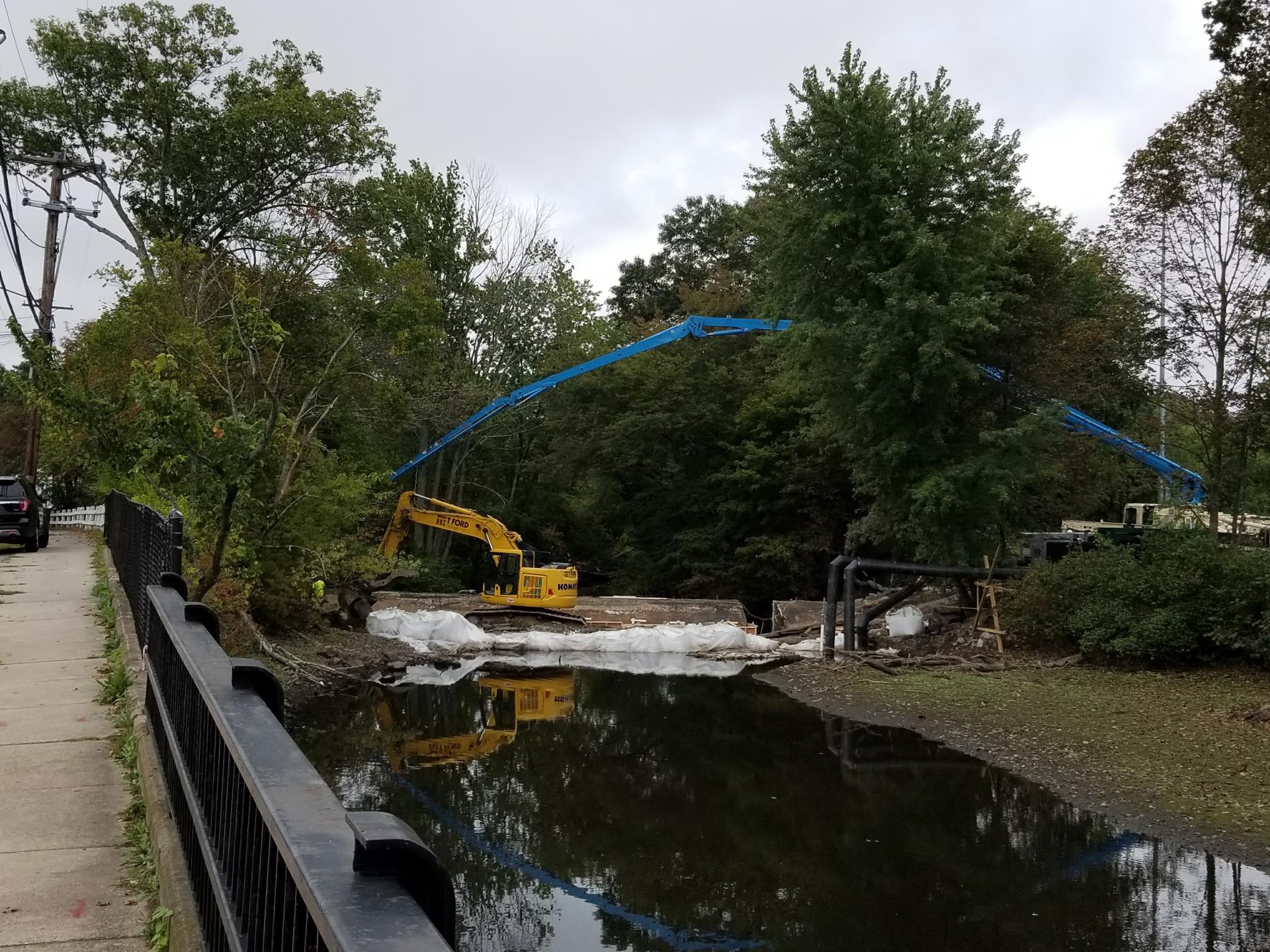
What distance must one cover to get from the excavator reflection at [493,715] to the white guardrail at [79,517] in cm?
1793

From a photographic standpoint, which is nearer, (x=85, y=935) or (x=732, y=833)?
(x=85, y=935)

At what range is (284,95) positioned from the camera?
34.0 meters

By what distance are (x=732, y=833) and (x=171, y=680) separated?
23.9ft

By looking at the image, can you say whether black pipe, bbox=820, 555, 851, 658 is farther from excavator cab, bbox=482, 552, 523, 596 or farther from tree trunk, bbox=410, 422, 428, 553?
tree trunk, bbox=410, 422, 428, 553

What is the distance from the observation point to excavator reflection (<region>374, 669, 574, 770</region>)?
14062 mm

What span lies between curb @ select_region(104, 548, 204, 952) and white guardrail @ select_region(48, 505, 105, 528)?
2811cm

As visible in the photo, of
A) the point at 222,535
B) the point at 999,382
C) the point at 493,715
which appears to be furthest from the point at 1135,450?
the point at 222,535

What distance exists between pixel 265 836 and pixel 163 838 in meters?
2.39

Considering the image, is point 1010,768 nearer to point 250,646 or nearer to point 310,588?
point 250,646

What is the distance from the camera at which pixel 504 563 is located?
28844 mm

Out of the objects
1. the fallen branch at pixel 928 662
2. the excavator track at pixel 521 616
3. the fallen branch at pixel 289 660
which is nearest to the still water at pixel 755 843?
the fallen branch at pixel 289 660

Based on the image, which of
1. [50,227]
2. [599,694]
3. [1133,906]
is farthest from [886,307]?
[50,227]

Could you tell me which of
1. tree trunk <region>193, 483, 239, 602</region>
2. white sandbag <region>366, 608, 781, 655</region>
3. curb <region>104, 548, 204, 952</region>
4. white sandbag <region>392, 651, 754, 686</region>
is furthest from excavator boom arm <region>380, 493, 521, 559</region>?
curb <region>104, 548, 204, 952</region>

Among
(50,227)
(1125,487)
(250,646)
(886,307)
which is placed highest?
(50,227)
